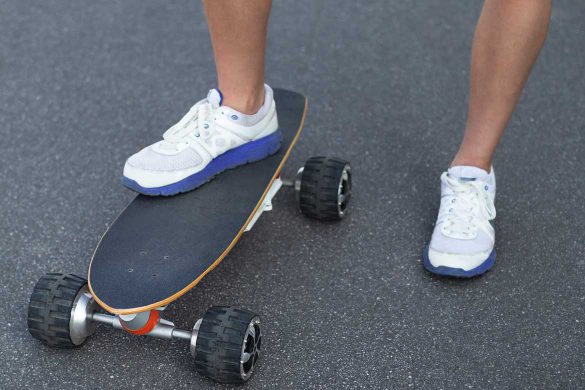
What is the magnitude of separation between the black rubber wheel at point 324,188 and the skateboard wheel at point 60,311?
54cm

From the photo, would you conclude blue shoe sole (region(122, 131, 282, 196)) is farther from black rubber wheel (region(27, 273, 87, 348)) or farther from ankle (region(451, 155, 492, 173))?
ankle (region(451, 155, 492, 173))

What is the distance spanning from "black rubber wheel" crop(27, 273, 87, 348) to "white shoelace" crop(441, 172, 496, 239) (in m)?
0.76

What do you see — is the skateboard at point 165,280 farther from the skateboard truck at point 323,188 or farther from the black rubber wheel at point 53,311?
the skateboard truck at point 323,188

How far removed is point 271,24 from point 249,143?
3.34 feet

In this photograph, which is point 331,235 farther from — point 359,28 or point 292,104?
point 359,28

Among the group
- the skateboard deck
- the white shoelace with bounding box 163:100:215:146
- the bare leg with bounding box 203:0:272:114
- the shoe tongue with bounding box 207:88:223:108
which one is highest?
the bare leg with bounding box 203:0:272:114

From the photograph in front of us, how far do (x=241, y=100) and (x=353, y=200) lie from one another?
0.40 meters

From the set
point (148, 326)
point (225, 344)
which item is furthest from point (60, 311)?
point (225, 344)

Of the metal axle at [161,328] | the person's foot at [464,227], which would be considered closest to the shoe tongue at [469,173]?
the person's foot at [464,227]

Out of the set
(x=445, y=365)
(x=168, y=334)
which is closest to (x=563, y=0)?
(x=445, y=365)

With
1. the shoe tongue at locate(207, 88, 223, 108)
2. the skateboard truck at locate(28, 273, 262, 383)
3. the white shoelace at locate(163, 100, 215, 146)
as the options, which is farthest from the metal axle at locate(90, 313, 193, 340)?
the shoe tongue at locate(207, 88, 223, 108)

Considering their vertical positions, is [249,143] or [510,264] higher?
[249,143]

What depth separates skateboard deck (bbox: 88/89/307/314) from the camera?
1326 millimetres

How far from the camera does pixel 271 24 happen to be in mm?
2557
